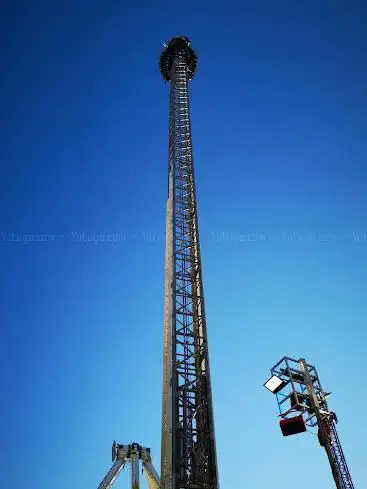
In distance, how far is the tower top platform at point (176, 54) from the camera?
33.2 metres

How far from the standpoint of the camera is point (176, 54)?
3309 cm

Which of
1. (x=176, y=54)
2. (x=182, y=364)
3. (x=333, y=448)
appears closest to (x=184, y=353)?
(x=182, y=364)

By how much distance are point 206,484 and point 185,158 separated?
18.1m

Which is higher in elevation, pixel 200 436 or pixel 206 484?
pixel 200 436

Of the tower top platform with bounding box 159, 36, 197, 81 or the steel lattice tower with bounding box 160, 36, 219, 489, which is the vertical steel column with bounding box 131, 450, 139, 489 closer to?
the steel lattice tower with bounding box 160, 36, 219, 489

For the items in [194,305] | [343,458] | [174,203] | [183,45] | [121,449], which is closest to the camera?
[343,458]

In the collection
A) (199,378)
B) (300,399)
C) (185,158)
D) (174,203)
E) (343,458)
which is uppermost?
(185,158)

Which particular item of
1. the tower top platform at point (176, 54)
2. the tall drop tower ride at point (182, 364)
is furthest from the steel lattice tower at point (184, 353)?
the tower top platform at point (176, 54)

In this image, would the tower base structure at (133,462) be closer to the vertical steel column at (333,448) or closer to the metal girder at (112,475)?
the metal girder at (112,475)

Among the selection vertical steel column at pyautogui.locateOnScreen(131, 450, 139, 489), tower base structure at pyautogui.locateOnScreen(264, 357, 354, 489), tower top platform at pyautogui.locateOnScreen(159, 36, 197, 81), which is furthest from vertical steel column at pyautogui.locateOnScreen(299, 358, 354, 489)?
tower top platform at pyautogui.locateOnScreen(159, 36, 197, 81)

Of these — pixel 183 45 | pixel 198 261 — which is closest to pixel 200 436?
pixel 198 261

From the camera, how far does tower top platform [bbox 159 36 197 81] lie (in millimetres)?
33156

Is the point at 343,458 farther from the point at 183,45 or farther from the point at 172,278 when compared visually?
the point at 183,45

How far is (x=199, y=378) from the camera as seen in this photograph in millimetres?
17375
